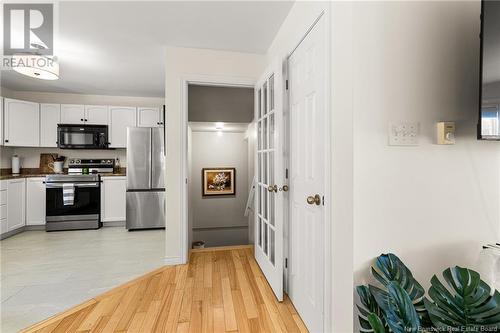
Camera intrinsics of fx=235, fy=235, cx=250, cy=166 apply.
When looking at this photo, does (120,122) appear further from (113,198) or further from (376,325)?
(376,325)

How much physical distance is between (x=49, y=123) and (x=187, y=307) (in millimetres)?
4414

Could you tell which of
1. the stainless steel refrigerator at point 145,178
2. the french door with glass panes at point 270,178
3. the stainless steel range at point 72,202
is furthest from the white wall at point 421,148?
the stainless steel range at point 72,202

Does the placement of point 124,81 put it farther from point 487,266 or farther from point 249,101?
point 487,266

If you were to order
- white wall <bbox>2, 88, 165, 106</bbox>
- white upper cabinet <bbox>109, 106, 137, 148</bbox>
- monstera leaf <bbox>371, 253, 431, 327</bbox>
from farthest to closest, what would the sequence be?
white upper cabinet <bbox>109, 106, 137, 148</bbox> → white wall <bbox>2, 88, 165, 106</bbox> → monstera leaf <bbox>371, 253, 431, 327</bbox>

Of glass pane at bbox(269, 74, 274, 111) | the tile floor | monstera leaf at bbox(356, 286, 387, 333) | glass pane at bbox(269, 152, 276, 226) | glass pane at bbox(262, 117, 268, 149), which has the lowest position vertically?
the tile floor

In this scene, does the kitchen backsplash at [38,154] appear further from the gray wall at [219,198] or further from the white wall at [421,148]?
Answer: the white wall at [421,148]

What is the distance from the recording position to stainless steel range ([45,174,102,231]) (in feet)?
13.3

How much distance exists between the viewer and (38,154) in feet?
14.8

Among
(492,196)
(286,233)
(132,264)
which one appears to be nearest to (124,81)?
(132,264)

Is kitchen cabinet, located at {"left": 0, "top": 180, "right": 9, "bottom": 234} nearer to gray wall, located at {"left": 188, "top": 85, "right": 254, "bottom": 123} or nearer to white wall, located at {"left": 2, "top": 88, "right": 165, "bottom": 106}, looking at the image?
white wall, located at {"left": 2, "top": 88, "right": 165, "bottom": 106}

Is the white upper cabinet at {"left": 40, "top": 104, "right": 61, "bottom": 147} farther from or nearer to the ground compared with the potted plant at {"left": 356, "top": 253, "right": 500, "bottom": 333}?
farther from the ground

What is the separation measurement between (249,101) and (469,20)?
3089 millimetres

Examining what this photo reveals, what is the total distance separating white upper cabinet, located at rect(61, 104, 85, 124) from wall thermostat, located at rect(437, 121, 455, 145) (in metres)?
5.24

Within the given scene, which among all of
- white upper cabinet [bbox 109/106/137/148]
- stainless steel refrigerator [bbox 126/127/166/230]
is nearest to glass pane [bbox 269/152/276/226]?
stainless steel refrigerator [bbox 126/127/166/230]
